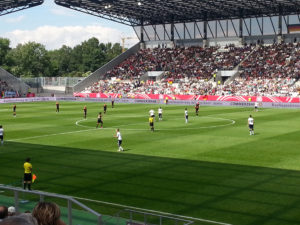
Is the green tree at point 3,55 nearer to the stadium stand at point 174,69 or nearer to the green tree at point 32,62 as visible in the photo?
the green tree at point 32,62

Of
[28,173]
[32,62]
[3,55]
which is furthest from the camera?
[32,62]

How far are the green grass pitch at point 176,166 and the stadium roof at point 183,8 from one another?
4055cm

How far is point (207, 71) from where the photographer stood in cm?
9238

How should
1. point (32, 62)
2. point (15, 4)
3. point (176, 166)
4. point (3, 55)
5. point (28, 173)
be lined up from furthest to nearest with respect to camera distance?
point (32, 62) < point (3, 55) < point (15, 4) < point (176, 166) < point (28, 173)

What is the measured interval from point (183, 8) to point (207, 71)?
45.5 feet

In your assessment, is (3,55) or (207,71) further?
(3,55)

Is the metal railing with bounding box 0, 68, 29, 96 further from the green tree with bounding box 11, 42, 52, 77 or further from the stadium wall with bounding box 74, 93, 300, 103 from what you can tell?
the green tree with bounding box 11, 42, 52, 77

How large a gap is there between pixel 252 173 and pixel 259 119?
28.3 metres

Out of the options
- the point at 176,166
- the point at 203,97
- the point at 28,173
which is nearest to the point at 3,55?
the point at 203,97

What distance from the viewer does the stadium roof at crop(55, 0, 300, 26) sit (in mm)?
79750

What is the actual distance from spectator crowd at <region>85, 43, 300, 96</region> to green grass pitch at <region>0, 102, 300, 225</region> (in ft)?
123

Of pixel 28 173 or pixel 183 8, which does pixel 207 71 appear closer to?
pixel 183 8

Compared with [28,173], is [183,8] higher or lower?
higher

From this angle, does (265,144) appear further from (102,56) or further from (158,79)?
(102,56)
